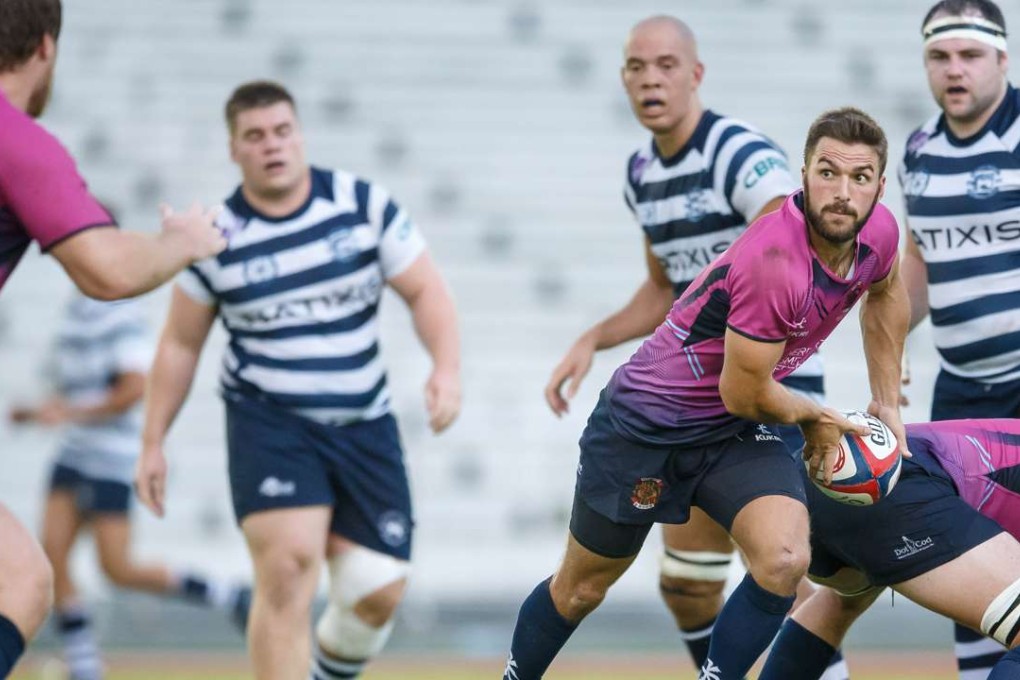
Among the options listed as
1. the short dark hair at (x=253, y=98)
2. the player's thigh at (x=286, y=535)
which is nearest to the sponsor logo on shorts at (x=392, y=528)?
the player's thigh at (x=286, y=535)

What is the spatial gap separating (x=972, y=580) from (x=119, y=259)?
2.65 meters

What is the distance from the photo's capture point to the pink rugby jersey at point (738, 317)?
14.8ft

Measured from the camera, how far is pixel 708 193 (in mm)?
5887

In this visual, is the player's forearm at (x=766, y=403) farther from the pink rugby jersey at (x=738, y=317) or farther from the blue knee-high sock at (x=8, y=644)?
the blue knee-high sock at (x=8, y=644)

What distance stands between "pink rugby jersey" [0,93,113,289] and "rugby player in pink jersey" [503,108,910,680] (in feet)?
5.76

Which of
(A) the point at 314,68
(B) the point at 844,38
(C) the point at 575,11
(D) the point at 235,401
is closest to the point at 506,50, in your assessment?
(C) the point at 575,11

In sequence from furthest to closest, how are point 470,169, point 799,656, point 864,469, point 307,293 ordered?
point 470,169 → point 307,293 → point 799,656 → point 864,469

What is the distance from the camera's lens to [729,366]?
461 centimetres

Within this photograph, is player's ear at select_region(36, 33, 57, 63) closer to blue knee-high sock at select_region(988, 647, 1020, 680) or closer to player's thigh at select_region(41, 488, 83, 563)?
blue knee-high sock at select_region(988, 647, 1020, 680)

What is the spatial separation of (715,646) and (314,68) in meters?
10.2

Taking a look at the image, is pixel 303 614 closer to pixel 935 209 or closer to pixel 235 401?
pixel 235 401

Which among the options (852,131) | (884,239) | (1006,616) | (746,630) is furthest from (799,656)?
(852,131)

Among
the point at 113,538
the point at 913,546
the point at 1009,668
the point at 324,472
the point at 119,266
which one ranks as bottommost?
the point at 113,538

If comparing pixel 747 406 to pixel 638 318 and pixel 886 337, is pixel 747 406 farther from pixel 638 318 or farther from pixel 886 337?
pixel 638 318
